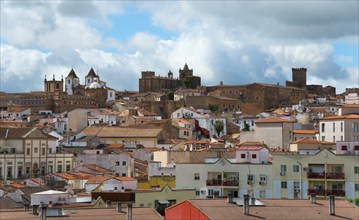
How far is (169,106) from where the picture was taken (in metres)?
120

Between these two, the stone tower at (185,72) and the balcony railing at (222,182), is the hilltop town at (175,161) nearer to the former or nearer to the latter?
the balcony railing at (222,182)

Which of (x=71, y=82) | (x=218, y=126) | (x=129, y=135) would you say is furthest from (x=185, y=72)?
(x=129, y=135)

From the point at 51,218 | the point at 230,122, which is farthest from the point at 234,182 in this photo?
the point at 230,122

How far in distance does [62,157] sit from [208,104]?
60632 millimetres

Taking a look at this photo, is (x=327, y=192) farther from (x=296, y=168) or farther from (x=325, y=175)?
(x=296, y=168)

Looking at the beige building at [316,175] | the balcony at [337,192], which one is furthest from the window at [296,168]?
the balcony at [337,192]

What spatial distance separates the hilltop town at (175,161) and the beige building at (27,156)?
0.09 meters

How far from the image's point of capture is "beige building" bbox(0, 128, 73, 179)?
64562mm

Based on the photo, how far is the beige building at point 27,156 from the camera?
212 feet

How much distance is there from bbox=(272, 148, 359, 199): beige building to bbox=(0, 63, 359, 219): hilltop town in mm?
54

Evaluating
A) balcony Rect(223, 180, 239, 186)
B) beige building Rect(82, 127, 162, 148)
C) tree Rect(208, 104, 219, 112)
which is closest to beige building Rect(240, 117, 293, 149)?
balcony Rect(223, 180, 239, 186)

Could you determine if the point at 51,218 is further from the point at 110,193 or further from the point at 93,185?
the point at 93,185

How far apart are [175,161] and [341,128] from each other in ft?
42.9

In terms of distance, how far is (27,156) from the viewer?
66438 millimetres
